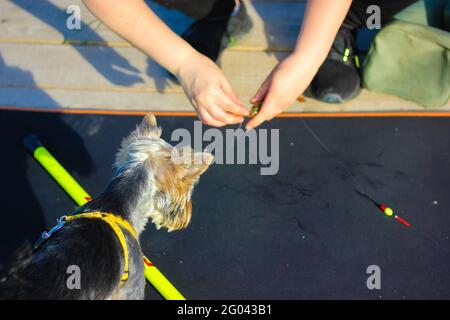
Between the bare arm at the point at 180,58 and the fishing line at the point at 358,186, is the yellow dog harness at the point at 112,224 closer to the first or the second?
the bare arm at the point at 180,58

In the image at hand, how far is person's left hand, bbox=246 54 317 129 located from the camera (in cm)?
165

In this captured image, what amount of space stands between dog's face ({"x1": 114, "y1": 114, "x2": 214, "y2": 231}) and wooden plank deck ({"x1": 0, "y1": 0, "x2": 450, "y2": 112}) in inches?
37.7

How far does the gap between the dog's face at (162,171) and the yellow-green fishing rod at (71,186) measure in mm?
417

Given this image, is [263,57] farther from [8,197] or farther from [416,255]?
[8,197]

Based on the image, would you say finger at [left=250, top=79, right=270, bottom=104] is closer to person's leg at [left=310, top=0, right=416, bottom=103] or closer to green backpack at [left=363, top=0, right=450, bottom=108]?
person's leg at [left=310, top=0, right=416, bottom=103]

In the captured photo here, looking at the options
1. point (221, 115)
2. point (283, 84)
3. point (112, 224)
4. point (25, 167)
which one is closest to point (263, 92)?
point (283, 84)

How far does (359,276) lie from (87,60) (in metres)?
2.32

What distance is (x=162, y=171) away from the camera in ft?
6.36

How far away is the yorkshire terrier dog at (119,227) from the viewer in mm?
1682

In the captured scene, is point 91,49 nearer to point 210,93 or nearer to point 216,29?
point 216,29

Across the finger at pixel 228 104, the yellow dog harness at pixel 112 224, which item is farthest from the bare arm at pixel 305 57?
the yellow dog harness at pixel 112 224

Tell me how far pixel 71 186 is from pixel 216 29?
4.69 feet

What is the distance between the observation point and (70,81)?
3.15m

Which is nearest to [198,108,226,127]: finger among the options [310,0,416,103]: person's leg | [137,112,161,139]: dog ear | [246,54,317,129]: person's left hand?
[246,54,317,129]: person's left hand
